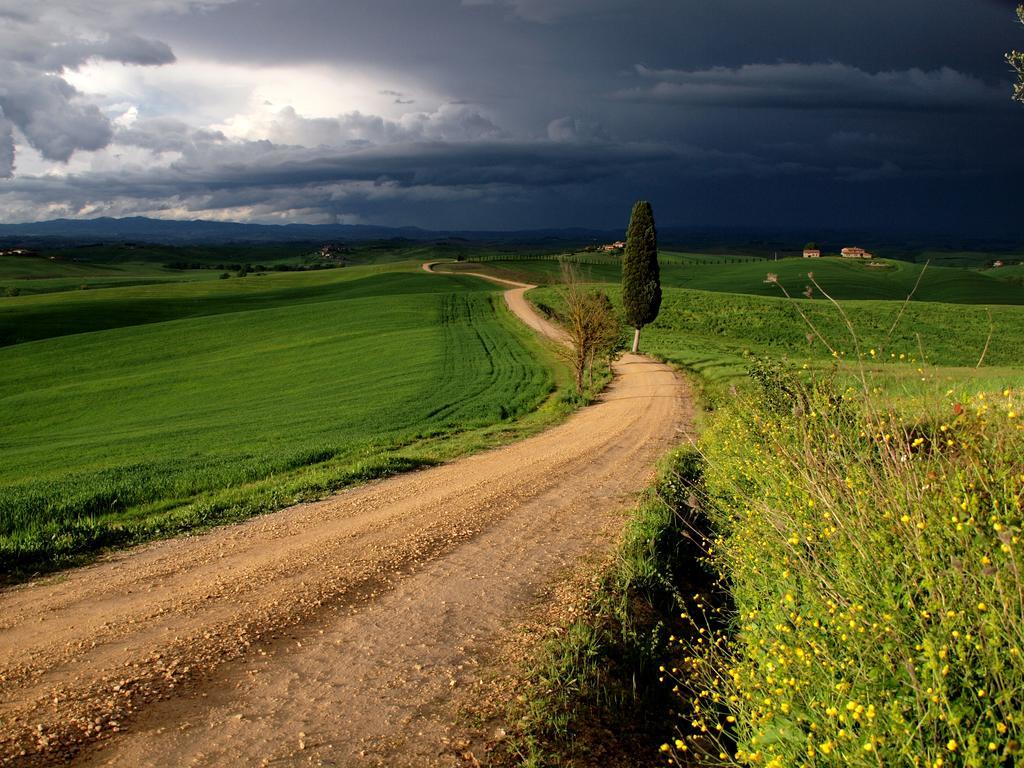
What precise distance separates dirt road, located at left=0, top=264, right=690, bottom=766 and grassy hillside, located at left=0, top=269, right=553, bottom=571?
2.22 meters

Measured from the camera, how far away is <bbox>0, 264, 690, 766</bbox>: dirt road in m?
5.65

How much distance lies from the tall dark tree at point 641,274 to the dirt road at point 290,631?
109 feet

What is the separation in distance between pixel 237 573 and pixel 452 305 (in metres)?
63.7

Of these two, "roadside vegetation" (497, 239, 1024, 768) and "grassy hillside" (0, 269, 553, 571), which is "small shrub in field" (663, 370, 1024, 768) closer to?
"roadside vegetation" (497, 239, 1024, 768)

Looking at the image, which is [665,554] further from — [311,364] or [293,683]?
[311,364]

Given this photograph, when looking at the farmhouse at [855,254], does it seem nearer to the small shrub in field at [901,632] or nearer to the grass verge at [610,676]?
the grass verge at [610,676]

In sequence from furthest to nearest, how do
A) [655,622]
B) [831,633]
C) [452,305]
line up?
[452,305] → [655,622] → [831,633]

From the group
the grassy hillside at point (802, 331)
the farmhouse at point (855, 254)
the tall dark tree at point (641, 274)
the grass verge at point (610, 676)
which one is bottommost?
the grass verge at point (610, 676)

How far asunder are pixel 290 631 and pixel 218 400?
31386 mm

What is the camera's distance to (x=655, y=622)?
8.53 metres

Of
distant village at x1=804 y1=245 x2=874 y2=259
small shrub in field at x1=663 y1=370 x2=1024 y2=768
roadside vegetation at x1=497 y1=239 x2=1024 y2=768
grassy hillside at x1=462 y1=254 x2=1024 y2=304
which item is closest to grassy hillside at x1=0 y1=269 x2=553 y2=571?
roadside vegetation at x1=497 y1=239 x2=1024 y2=768

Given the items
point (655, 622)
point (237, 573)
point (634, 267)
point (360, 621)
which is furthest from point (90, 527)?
point (634, 267)

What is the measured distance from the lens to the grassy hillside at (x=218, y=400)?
13.8 m

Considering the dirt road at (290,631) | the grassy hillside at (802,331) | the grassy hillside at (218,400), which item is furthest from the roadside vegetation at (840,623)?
the grassy hillside at (802,331)
